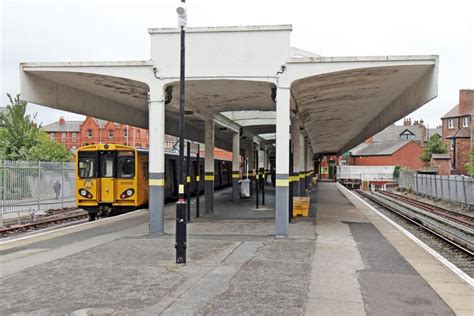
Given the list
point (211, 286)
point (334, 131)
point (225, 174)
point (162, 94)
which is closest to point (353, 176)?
point (225, 174)

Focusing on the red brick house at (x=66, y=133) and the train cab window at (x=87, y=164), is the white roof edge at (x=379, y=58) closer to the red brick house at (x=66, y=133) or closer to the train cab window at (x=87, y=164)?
the train cab window at (x=87, y=164)

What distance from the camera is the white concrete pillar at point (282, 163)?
1225 centimetres

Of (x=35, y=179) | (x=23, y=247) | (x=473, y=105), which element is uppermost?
(x=473, y=105)

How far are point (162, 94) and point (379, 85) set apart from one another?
21.0ft

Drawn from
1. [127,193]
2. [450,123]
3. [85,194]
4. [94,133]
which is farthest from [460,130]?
[94,133]

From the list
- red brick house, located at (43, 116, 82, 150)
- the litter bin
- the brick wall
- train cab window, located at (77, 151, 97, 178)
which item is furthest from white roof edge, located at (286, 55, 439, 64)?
red brick house, located at (43, 116, 82, 150)

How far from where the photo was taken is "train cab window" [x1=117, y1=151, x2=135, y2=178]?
727 inches

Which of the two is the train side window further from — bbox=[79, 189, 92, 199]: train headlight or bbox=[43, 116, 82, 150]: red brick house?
bbox=[43, 116, 82, 150]: red brick house

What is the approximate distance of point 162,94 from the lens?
12.8 metres

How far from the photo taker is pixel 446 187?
31.4 m

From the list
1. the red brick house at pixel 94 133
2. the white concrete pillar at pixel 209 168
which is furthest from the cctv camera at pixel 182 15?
the red brick house at pixel 94 133

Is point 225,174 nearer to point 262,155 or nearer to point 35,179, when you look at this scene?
point 262,155

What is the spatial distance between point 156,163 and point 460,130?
56.5 meters

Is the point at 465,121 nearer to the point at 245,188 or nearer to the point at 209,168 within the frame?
the point at 245,188
